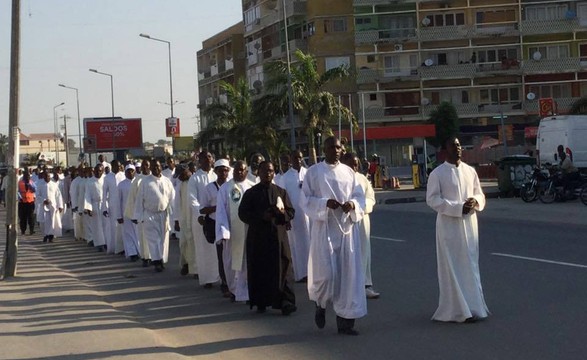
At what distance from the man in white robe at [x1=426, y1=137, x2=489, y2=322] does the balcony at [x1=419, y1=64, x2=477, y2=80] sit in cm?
6110

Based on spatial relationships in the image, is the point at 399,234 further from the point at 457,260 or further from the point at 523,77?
the point at 523,77

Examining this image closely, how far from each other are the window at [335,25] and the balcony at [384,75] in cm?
343

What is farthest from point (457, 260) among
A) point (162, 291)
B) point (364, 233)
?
point (162, 291)

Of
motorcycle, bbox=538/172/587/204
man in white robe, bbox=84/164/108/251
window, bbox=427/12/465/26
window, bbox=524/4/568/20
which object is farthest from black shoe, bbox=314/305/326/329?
window, bbox=524/4/568/20

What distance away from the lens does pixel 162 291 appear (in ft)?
46.2

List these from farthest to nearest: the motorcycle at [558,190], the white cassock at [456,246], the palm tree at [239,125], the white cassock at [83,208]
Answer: the palm tree at [239,125] → the motorcycle at [558,190] → the white cassock at [83,208] → the white cassock at [456,246]

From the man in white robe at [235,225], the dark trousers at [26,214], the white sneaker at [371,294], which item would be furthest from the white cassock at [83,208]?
the white sneaker at [371,294]

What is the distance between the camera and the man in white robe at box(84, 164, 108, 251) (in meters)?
22.4

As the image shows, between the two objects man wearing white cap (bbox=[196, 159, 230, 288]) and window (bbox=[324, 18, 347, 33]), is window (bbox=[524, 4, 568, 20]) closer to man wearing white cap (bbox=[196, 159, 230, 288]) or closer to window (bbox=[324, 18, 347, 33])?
window (bbox=[324, 18, 347, 33])

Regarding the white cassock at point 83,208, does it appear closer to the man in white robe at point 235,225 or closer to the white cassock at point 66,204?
the white cassock at point 66,204

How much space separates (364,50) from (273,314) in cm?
6078

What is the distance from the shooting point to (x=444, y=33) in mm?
70188

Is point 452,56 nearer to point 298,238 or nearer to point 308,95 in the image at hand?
point 308,95

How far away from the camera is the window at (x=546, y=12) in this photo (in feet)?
230
